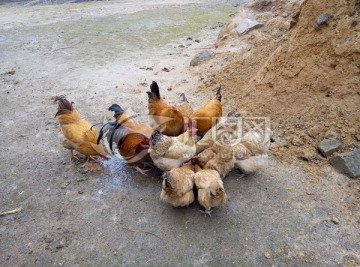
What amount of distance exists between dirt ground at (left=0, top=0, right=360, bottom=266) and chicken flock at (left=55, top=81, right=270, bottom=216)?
0.75 feet

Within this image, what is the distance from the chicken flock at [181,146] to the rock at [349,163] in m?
0.89

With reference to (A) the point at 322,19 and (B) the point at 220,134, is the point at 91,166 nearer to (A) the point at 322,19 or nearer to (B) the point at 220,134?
(B) the point at 220,134

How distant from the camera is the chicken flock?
3.16 meters

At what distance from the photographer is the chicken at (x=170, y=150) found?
3.43m

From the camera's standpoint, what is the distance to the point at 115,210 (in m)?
3.43

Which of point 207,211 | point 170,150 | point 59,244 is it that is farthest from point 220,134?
point 59,244

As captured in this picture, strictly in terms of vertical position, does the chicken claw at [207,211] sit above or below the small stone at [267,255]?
above

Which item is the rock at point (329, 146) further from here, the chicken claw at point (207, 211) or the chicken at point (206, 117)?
the chicken claw at point (207, 211)

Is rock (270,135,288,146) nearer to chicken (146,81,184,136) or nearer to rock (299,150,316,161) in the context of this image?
rock (299,150,316,161)

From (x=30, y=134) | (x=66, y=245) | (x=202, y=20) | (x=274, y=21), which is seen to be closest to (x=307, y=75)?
(x=274, y=21)

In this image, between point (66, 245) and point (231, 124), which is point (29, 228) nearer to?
point (66, 245)

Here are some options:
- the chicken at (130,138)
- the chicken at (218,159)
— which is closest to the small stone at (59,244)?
the chicken at (130,138)

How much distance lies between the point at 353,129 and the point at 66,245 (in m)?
3.67

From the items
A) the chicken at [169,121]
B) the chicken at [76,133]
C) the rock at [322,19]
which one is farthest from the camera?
the rock at [322,19]
